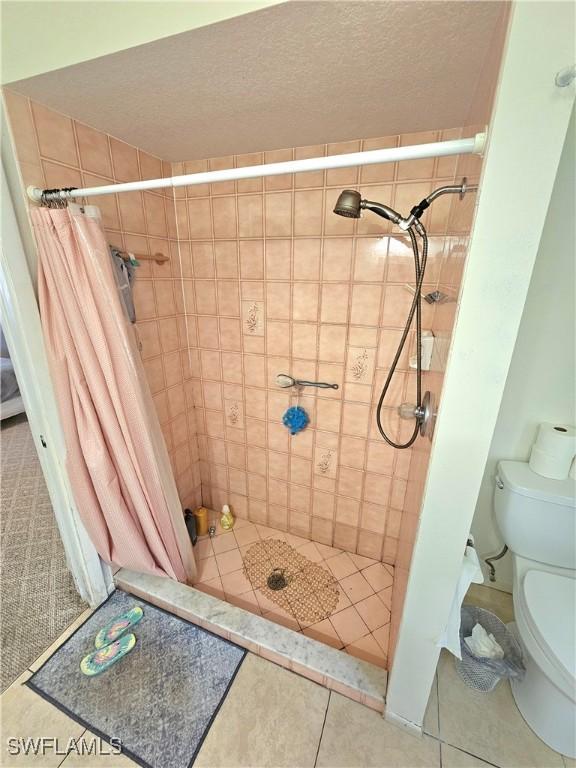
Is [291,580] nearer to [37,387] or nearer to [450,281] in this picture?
[37,387]

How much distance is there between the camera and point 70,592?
151 centimetres

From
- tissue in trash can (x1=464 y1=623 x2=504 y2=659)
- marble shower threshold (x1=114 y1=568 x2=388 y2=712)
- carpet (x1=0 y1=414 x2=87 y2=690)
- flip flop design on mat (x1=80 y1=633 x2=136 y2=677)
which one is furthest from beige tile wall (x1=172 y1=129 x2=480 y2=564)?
carpet (x1=0 y1=414 x2=87 y2=690)

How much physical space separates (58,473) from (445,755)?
169 cm

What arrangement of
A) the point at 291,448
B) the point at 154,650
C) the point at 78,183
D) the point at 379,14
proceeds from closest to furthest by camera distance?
the point at 379,14
the point at 78,183
the point at 154,650
the point at 291,448

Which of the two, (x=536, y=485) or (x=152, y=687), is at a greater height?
(x=536, y=485)

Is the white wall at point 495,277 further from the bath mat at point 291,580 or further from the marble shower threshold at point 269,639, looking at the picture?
the bath mat at point 291,580

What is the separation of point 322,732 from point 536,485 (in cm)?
116

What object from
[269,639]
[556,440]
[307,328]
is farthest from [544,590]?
[307,328]

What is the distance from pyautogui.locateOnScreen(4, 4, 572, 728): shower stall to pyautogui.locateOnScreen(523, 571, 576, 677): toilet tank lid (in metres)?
0.42

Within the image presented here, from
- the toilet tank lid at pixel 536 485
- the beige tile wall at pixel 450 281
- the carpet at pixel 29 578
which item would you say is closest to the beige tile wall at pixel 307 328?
the beige tile wall at pixel 450 281

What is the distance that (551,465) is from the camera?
121 centimetres

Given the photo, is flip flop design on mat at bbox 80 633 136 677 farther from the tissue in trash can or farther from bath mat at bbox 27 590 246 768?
the tissue in trash can

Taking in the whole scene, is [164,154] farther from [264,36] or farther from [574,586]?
[574,586]

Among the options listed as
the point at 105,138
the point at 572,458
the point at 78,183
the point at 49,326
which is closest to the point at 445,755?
the point at 572,458
